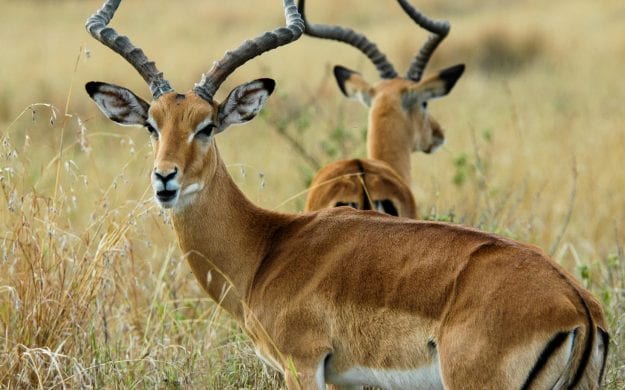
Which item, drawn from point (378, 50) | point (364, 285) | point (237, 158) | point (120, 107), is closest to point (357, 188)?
point (120, 107)

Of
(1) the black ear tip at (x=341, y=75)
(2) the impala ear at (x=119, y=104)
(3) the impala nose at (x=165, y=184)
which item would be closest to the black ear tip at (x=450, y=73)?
(1) the black ear tip at (x=341, y=75)

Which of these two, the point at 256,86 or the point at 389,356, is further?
the point at 256,86

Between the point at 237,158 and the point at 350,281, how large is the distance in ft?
27.1

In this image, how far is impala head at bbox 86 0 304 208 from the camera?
203 inches

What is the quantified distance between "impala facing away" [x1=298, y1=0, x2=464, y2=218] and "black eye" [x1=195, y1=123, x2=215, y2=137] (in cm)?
160

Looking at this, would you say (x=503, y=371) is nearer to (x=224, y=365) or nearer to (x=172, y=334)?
(x=224, y=365)

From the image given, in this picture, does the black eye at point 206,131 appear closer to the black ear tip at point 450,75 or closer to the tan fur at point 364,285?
the tan fur at point 364,285

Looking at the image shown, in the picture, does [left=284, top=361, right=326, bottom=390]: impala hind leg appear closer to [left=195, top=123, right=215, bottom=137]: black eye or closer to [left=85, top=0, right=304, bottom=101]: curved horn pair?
[left=195, top=123, right=215, bottom=137]: black eye

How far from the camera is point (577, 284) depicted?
4.40m

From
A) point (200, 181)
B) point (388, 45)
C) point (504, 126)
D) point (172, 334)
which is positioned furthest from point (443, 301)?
point (388, 45)

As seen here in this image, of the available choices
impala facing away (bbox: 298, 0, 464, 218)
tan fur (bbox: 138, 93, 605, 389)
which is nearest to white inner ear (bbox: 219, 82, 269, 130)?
tan fur (bbox: 138, 93, 605, 389)

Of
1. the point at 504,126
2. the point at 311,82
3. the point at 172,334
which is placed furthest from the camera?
the point at 311,82

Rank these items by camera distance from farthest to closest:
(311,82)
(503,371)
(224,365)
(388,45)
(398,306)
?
(388,45)
(311,82)
(224,365)
(398,306)
(503,371)

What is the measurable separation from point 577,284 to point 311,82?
561 inches
